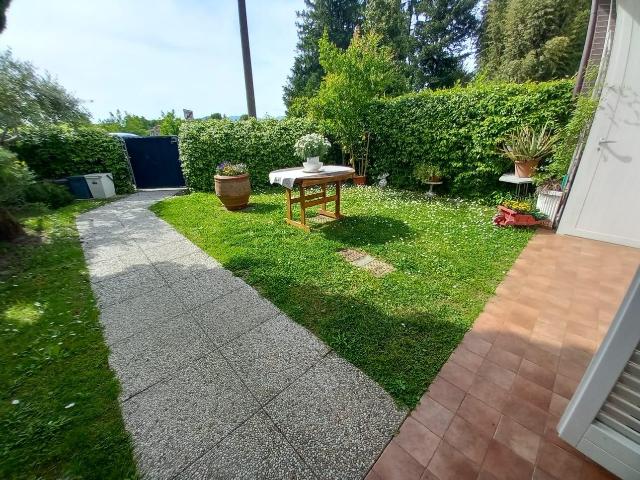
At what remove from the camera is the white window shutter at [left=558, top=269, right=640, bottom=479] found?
1.13 metres

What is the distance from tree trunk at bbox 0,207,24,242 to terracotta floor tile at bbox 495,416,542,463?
675 cm

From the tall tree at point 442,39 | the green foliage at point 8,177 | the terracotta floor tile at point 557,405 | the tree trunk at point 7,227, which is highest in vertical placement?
the tall tree at point 442,39

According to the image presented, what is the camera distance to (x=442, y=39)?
16.0 meters

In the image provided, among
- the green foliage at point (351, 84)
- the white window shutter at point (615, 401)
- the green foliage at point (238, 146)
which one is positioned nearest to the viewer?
the white window shutter at point (615, 401)

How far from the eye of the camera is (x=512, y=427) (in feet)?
5.09

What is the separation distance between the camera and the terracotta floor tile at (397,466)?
134cm

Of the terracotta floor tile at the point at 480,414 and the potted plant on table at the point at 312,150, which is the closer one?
the terracotta floor tile at the point at 480,414

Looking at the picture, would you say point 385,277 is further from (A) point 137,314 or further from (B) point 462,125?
(B) point 462,125

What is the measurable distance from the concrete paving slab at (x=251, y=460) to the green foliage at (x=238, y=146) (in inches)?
284

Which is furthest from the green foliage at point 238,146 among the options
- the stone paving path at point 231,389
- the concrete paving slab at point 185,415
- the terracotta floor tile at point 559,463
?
the terracotta floor tile at point 559,463

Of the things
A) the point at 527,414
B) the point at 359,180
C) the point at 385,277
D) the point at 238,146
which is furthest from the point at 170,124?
the point at 527,414

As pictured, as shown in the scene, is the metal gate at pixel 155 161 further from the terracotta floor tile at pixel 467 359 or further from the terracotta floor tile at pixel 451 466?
the terracotta floor tile at pixel 451 466

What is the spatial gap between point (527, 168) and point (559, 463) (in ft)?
16.4

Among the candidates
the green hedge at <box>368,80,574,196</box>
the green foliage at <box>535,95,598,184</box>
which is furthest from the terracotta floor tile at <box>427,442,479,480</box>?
the green hedge at <box>368,80,574,196</box>
